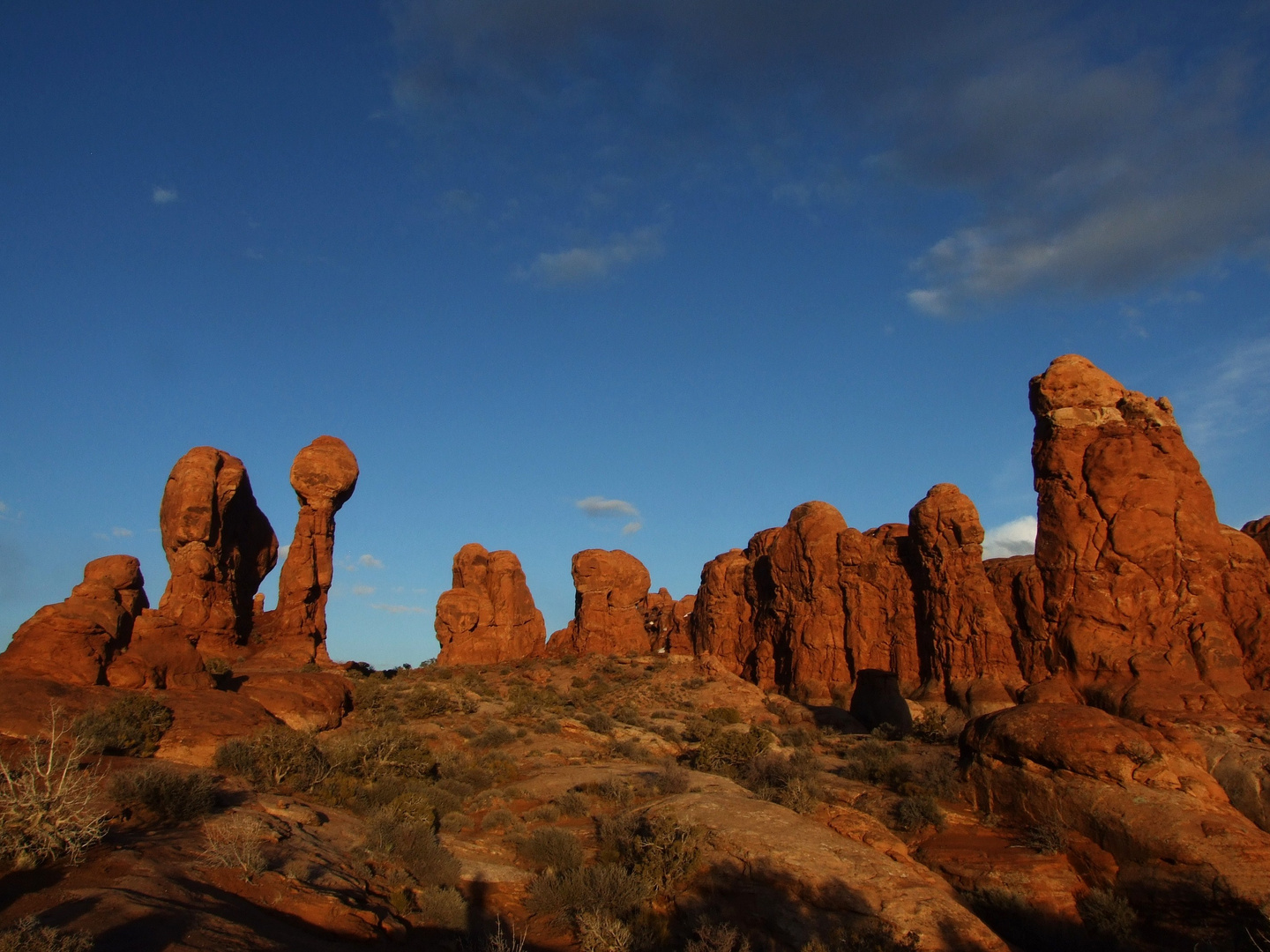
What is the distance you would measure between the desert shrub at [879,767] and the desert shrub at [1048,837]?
3.08 m

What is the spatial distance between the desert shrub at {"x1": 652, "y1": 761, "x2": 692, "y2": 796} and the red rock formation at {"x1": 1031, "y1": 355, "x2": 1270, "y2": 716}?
1768cm

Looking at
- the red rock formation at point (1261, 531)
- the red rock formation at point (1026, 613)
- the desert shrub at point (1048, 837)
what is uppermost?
Answer: the red rock formation at point (1261, 531)

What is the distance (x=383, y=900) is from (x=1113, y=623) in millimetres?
28914

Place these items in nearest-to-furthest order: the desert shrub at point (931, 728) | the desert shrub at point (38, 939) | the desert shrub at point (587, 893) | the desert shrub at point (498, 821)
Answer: the desert shrub at point (38, 939), the desert shrub at point (587, 893), the desert shrub at point (498, 821), the desert shrub at point (931, 728)

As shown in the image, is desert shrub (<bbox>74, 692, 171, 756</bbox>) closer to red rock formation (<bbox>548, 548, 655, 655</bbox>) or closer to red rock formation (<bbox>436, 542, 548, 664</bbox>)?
red rock formation (<bbox>436, 542, 548, 664</bbox>)

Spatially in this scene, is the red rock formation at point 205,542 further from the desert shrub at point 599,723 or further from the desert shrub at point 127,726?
the desert shrub at point 127,726

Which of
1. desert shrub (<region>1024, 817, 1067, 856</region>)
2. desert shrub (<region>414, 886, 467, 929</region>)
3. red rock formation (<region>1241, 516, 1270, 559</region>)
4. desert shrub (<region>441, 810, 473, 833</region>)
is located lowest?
desert shrub (<region>414, 886, 467, 929</region>)

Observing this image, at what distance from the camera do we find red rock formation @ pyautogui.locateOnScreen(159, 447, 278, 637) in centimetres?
3888

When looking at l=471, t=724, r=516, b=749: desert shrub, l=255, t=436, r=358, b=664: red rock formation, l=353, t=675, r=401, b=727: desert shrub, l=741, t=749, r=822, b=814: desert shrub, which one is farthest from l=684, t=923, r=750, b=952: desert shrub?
l=255, t=436, r=358, b=664: red rock formation

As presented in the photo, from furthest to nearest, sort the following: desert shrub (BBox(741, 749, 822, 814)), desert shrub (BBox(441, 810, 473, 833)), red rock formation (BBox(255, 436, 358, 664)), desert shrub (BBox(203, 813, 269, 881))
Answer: red rock formation (BBox(255, 436, 358, 664))
desert shrub (BBox(441, 810, 473, 833))
desert shrub (BBox(741, 749, 822, 814))
desert shrub (BBox(203, 813, 269, 881))

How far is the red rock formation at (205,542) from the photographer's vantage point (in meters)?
38.9

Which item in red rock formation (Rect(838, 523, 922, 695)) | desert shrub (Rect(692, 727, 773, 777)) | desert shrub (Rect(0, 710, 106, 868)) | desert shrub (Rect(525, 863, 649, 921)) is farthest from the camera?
red rock formation (Rect(838, 523, 922, 695))

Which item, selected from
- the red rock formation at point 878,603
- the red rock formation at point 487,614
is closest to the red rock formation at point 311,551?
the red rock formation at point 487,614

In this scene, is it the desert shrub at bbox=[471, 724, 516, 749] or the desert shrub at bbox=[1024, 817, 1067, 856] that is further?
the desert shrub at bbox=[471, 724, 516, 749]
